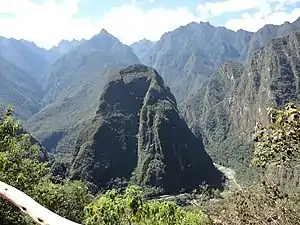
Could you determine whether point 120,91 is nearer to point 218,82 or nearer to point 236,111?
point 236,111

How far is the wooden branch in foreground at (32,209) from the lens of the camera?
2559 mm

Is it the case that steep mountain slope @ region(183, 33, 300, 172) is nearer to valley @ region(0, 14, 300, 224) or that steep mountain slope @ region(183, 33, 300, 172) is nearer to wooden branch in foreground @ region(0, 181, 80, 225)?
valley @ region(0, 14, 300, 224)

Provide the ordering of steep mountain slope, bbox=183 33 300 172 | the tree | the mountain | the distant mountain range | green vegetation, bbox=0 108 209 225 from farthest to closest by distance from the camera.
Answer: steep mountain slope, bbox=183 33 300 172 < the distant mountain range < the mountain < green vegetation, bbox=0 108 209 225 < the tree

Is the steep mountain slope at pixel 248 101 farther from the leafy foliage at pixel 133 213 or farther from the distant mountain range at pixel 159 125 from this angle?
the leafy foliage at pixel 133 213

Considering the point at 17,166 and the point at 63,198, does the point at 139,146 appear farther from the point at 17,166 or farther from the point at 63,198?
the point at 17,166

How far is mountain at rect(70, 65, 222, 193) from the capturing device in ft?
278

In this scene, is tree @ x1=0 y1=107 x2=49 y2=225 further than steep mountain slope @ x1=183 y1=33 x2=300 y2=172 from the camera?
No

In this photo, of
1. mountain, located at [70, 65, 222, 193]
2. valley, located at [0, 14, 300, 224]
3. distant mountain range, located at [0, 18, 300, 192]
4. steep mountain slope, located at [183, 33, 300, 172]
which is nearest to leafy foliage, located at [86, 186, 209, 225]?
valley, located at [0, 14, 300, 224]

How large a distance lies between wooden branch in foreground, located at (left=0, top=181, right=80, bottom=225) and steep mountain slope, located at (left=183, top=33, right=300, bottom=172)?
94.7 meters

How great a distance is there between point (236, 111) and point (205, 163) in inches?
1944

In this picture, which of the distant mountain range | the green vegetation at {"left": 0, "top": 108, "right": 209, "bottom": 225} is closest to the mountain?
A: the distant mountain range

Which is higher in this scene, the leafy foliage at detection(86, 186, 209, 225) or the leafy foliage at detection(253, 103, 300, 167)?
the leafy foliage at detection(253, 103, 300, 167)

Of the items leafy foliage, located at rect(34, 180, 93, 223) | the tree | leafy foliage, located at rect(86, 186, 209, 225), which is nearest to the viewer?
the tree

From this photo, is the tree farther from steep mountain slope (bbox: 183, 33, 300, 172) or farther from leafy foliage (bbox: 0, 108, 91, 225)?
steep mountain slope (bbox: 183, 33, 300, 172)
